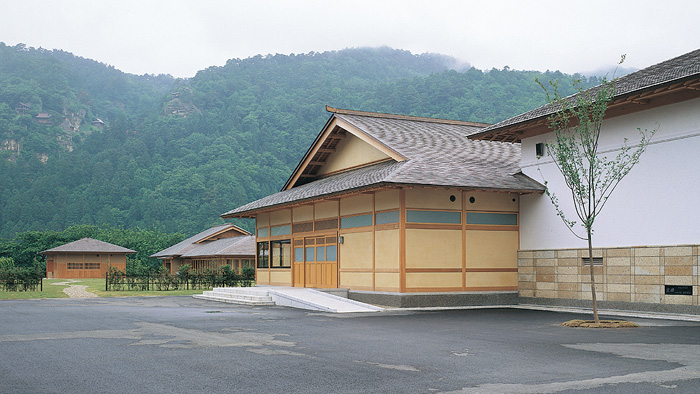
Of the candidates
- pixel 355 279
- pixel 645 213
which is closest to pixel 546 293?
pixel 645 213

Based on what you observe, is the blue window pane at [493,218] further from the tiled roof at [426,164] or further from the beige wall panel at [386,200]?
the beige wall panel at [386,200]

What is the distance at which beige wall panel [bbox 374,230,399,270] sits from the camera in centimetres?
2075

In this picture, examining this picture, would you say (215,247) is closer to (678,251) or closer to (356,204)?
(356,204)

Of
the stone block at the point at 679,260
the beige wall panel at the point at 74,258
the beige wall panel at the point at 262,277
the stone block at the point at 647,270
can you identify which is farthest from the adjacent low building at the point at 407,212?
the beige wall panel at the point at 74,258

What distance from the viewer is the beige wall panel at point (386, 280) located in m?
20.7

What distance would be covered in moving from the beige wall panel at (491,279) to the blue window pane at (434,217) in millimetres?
1856

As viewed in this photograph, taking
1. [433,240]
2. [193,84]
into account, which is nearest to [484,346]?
[433,240]

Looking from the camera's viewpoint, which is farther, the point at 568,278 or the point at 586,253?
the point at 568,278

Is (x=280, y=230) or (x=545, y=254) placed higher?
(x=280, y=230)

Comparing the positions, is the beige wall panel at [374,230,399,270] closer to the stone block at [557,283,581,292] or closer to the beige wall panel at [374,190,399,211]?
the beige wall panel at [374,190,399,211]

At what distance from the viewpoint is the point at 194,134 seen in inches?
4311

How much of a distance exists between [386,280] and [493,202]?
14.7ft

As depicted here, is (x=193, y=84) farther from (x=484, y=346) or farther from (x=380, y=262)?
(x=484, y=346)

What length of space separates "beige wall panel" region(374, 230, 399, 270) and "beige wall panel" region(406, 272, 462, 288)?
2.01 ft
